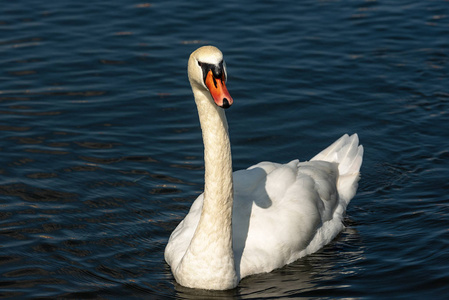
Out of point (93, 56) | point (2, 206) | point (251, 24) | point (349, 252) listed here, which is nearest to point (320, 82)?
point (251, 24)

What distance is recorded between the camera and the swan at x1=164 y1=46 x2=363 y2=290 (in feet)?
26.1

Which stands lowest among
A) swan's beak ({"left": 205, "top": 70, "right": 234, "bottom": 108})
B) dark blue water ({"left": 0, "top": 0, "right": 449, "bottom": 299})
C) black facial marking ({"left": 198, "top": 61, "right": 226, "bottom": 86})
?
dark blue water ({"left": 0, "top": 0, "right": 449, "bottom": 299})

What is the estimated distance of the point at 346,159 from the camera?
1102cm

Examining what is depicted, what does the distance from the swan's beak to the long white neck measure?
89 cm

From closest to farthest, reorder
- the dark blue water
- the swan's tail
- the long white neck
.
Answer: the long white neck < the dark blue water < the swan's tail

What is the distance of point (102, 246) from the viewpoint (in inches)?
381

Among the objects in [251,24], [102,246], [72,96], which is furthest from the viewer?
[251,24]

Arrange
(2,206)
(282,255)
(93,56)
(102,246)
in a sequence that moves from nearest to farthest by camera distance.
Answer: (282,255) < (102,246) < (2,206) < (93,56)

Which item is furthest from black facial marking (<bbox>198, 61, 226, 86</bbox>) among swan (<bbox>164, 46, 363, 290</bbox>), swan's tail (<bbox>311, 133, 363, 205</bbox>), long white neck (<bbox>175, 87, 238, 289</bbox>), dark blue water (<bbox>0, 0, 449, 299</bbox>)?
swan's tail (<bbox>311, 133, 363, 205</bbox>)

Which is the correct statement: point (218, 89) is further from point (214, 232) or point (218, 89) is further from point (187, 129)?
point (187, 129)

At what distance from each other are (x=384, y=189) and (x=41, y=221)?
14.6 ft

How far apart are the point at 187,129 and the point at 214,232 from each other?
4.42 m

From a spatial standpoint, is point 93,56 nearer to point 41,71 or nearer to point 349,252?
point 41,71

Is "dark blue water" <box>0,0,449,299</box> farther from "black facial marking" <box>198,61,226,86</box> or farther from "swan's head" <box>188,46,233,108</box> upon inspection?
"black facial marking" <box>198,61,226,86</box>
